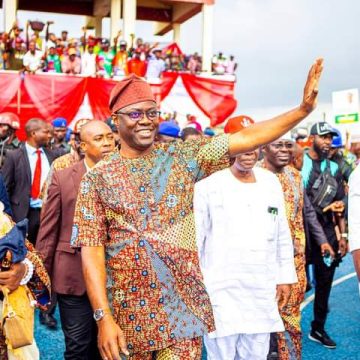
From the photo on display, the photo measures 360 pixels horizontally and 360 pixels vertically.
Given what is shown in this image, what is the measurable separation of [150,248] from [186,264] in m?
0.20

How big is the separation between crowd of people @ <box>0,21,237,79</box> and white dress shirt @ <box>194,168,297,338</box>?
618 inches

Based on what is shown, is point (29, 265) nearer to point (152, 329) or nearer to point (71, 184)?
point (152, 329)

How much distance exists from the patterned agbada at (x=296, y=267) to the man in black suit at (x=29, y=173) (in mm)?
3040

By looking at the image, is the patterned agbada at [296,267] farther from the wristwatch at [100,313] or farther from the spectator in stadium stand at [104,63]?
the spectator in stadium stand at [104,63]

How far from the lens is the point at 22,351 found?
3.23 m

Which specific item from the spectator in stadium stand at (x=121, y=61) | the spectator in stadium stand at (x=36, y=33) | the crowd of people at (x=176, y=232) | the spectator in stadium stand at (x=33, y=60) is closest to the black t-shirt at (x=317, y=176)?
the crowd of people at (x=176, y=232)

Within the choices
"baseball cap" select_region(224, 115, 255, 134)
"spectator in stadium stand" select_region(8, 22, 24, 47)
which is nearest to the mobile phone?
"baseball cap" select_region(224, 115, 255, 134)

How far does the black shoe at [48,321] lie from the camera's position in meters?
6.83

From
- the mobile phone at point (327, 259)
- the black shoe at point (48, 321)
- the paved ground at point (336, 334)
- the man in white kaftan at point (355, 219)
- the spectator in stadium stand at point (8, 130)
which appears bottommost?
the paved ground at point (336, 334)

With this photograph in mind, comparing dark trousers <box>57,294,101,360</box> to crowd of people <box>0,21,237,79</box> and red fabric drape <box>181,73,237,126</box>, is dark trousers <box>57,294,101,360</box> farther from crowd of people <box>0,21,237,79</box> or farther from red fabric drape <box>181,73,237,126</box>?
red fabric drape <box>181,73,237,126</box>

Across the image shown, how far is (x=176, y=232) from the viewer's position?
303cm

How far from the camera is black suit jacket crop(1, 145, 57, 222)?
7133 millimetres

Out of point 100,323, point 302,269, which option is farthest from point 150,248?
point 302,269

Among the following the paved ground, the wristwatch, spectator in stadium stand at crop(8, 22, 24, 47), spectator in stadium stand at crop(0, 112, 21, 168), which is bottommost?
the paved ground
